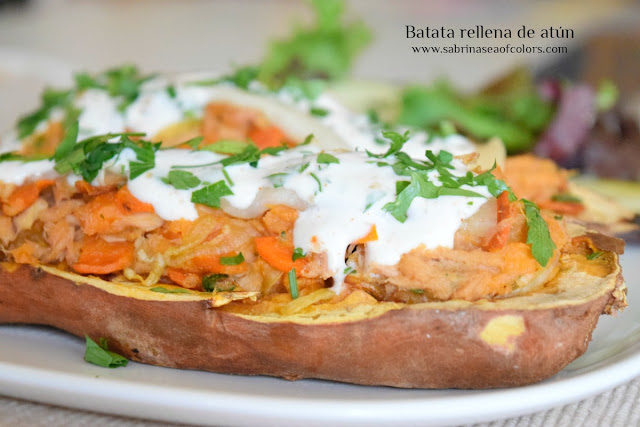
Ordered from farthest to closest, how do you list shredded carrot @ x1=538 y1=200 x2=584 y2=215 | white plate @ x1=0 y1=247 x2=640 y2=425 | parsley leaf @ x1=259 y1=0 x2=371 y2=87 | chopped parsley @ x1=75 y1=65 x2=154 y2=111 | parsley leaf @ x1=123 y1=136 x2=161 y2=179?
parsley leaf @ x1=259 y1=0 x2=371 y2=87 < chopped parsley @ x1=75 y1=65 x2=154 y2=111 < shredded carrot @ x1=538 y1=200 x2=584 y2=215 < parsley leaf @ x1=123 y1=136 x2=161 y2=179 < white plate @ x1=0 y1=247 x2=640 y2=425

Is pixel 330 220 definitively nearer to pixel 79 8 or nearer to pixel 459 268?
pixel 459 268

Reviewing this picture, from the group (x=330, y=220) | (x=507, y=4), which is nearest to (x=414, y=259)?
(x=330, y=220)

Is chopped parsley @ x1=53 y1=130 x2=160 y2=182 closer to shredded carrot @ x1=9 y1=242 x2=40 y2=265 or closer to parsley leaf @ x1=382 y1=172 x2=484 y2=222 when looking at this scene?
shredded carrot @ x1=9 y1=242 x2=40 y2=265

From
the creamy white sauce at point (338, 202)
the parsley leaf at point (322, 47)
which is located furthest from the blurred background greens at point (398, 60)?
the creamy white sauce at point (338, 202)

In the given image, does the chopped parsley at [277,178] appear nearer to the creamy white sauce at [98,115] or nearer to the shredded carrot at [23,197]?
the shredded carrot at [23,197]

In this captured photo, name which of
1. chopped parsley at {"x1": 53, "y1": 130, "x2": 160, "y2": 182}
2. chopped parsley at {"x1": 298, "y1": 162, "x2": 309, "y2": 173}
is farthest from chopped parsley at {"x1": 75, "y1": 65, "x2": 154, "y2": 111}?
chopped parsley at {"x1": 298, "y1": 162, "x2": 309, "y2": 173}
